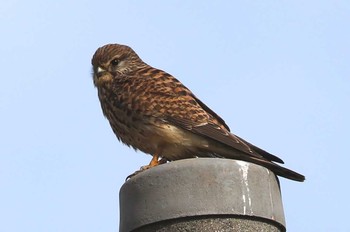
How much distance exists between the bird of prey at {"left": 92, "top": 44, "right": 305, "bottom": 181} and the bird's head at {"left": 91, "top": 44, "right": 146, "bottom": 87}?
0.16m

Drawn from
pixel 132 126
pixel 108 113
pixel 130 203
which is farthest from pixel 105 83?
pixel 130 203

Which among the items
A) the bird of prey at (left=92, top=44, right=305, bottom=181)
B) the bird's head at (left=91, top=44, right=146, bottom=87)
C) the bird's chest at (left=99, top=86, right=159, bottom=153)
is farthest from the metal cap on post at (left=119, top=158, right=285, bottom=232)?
the bird's head at (left=91, top=44, right=146, bottom=87)

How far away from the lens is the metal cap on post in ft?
10.3

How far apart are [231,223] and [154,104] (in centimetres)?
208

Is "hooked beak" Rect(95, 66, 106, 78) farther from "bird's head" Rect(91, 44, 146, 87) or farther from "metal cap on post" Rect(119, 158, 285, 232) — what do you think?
"metal cap on post" Rect(119, 158, 285, 232)

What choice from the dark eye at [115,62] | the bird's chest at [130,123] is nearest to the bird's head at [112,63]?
the dark eye at [115,62]

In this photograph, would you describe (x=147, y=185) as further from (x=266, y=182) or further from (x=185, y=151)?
(x=185, y=151)

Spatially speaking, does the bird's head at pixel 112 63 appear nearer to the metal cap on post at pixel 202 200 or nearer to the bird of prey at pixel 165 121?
the bird of prey at pixel 165 121

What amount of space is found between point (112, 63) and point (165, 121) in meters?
1.05

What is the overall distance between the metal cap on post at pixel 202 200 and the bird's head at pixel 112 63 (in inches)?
98.7

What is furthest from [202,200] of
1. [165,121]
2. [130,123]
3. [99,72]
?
[99,72]

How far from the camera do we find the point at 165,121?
16.6 ft

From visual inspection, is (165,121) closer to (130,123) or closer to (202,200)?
(130,123)

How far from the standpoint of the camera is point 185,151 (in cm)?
498
